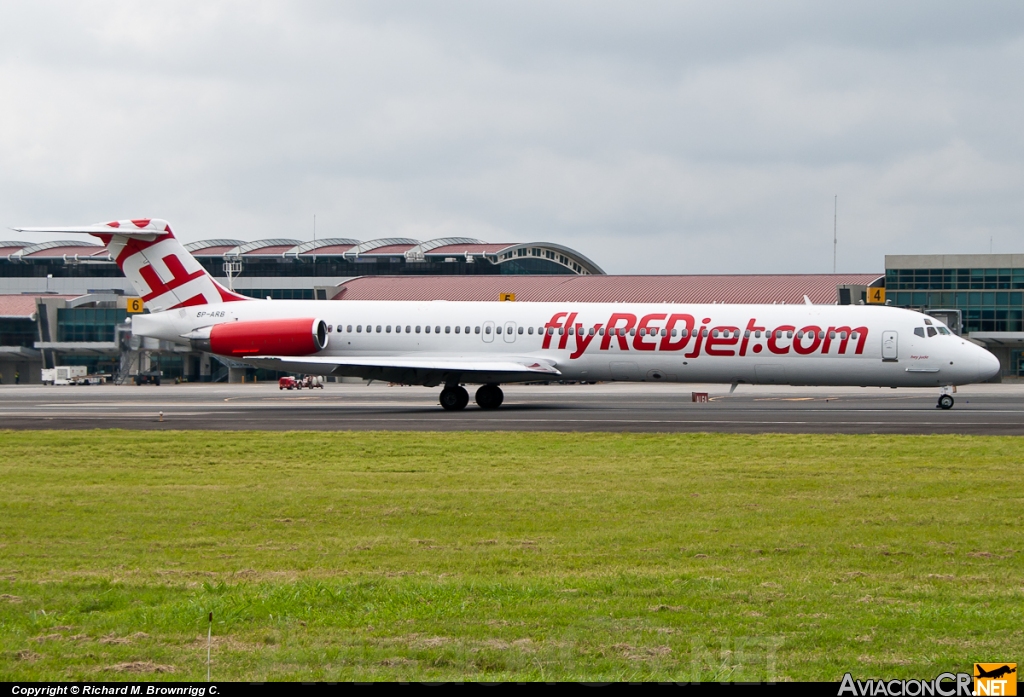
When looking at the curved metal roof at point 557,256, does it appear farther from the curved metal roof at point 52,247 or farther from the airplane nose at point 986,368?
the airplane nose at point 986,368

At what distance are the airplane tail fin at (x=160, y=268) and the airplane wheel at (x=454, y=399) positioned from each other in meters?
9.26

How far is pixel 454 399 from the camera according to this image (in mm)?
37188

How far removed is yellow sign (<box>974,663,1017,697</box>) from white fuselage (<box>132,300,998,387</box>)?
2904 centimetres

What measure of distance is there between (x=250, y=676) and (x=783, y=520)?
784 cm

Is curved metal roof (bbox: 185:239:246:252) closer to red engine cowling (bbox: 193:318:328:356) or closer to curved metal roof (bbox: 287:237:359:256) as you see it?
curved metal roof (bbox: 287:237:359:256)

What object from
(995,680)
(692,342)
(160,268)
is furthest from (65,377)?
(995,680)

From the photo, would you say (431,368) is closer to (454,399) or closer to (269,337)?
(454,399)

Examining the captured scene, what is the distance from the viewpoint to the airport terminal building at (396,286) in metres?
79.1

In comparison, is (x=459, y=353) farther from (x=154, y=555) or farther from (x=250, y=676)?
(x=250, y=676)

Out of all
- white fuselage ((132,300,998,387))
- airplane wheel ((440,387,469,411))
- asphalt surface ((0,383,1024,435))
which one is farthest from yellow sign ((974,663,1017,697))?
airplane wheel ((440,387,469,411))

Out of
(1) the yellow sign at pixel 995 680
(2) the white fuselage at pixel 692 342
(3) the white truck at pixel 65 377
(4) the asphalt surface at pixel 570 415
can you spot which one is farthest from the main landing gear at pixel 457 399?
(3) the white truck at pixel 65 377

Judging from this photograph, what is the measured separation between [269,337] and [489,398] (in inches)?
314

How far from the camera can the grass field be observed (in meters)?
7.29

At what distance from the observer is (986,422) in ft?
97.8
